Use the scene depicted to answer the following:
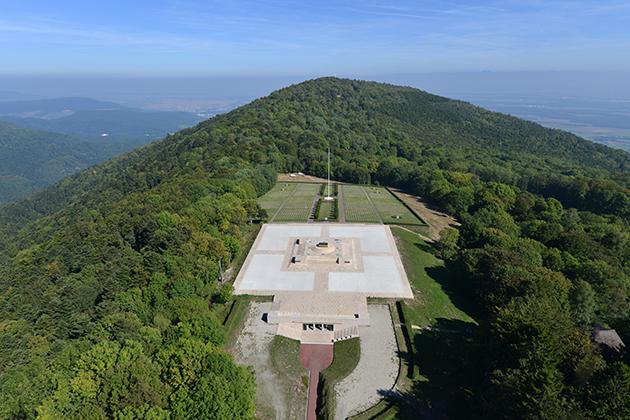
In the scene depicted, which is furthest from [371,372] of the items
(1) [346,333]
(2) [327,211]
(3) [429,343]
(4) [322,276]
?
(2) [327,211]

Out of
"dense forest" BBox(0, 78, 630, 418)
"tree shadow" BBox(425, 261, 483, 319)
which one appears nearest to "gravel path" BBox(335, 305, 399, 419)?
"dense forest" BBox(0, 78, 630, 418)

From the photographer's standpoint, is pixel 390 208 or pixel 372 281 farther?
pixel 390 208

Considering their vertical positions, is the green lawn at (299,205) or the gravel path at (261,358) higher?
the green lawn at (299,205)

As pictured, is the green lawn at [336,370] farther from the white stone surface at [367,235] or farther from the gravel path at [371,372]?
the white stone surface at [367,235]

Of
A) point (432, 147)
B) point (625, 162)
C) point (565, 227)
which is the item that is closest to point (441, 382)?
point (565, 227)

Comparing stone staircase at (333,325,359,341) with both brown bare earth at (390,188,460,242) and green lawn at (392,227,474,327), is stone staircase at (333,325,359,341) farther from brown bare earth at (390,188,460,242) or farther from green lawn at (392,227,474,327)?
brown bare earth at (390,188,460,242)

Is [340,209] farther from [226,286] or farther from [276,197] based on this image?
[226,286]

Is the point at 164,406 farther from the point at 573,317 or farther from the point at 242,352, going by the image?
the point at 573,317

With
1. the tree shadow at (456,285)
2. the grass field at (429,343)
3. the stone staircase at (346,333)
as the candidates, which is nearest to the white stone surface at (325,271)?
the grass field at (429,343)
